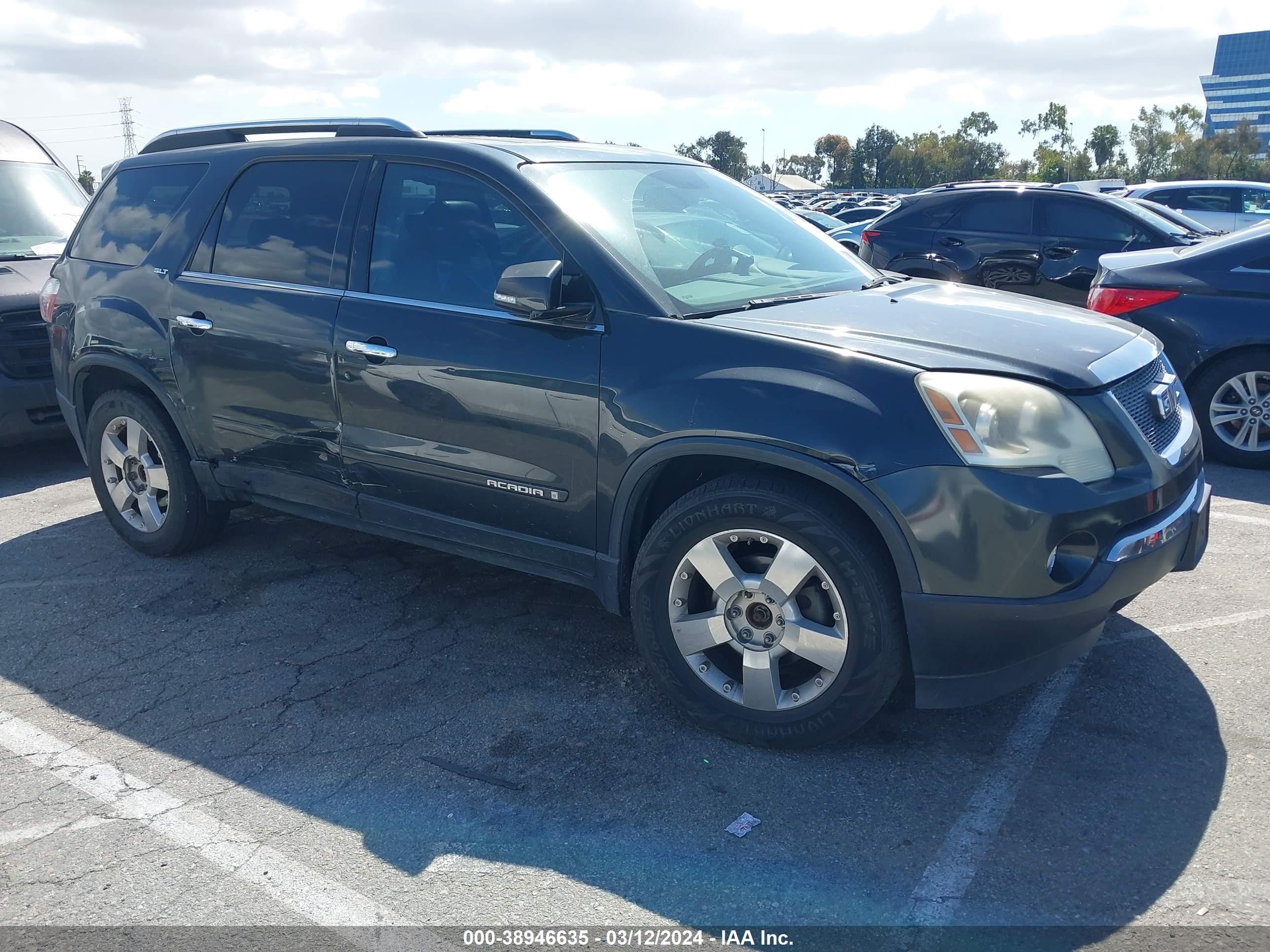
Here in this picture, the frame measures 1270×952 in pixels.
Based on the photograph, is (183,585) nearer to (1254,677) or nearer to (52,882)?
(52,882)

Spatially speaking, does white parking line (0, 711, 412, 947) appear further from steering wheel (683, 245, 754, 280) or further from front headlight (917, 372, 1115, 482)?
steering wheel (683, 245, 754, 280)

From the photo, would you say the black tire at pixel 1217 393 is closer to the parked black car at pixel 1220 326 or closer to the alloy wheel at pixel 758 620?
the parked black car at pixel 1220 326

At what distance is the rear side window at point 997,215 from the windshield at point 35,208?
772 centimetres

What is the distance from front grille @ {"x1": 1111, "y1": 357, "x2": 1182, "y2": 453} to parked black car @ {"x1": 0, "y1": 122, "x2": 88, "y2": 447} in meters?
6.12

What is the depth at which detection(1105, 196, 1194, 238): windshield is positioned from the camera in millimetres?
9445

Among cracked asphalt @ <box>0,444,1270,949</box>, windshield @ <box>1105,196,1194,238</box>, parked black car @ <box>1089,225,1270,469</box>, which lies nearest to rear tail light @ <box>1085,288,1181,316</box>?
parked black car @ <box>1089,225,1270,469</box>

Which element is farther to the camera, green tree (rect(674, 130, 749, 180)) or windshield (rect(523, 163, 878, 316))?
green tree (rect(674, 130, 749, 180))

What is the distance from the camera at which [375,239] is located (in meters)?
4.08

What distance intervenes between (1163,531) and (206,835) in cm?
288

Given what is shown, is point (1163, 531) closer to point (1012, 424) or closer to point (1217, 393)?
point (1012, 424)

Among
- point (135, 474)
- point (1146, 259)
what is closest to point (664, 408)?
point (135, 474)

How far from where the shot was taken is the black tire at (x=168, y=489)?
16.1ft

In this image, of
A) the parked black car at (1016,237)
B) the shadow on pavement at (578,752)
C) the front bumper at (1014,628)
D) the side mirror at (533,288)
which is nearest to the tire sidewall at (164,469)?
the shadow on pavement at (578,752)

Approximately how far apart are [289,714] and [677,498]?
153 centimetres
